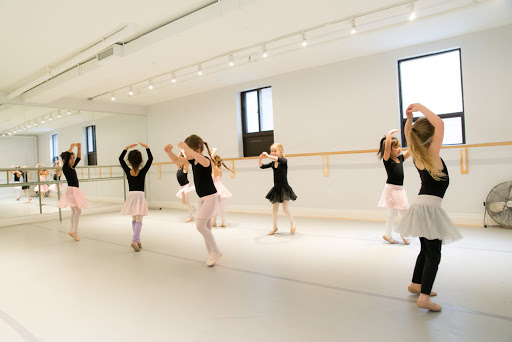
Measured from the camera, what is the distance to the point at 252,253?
12.1ft

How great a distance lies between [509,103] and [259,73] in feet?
13.5

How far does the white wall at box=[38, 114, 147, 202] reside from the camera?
302 inches

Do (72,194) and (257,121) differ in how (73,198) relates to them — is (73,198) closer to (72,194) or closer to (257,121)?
(72,194)

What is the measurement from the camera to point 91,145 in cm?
817

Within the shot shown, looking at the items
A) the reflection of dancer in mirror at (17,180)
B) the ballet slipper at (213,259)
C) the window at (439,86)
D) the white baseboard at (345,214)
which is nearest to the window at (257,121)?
the white baseboard at (345,214)

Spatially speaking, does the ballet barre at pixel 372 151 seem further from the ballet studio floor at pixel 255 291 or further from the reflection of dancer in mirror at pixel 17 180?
the reflection of dancer in mirror at pixel 17 180

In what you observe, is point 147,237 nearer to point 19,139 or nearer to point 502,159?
point 19,139

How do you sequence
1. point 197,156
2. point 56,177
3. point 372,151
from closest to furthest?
1. point 197,156
2. point 372,151
3. point 56,177

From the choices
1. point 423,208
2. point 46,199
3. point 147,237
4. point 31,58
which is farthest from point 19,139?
point 423,208

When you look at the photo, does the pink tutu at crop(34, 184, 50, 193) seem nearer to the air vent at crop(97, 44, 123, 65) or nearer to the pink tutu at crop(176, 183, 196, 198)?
the pink tutu at crop(176, 183, 196, 198)

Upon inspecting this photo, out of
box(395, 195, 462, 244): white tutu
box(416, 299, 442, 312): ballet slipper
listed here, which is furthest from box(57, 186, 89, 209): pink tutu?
box(416, 299, 442, 312): ballet slipper

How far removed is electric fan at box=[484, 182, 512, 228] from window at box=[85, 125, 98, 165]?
27.0 feet

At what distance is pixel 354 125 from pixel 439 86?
56.0 inches

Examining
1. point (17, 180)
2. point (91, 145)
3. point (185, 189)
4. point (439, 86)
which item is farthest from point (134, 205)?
point (91, 145)
